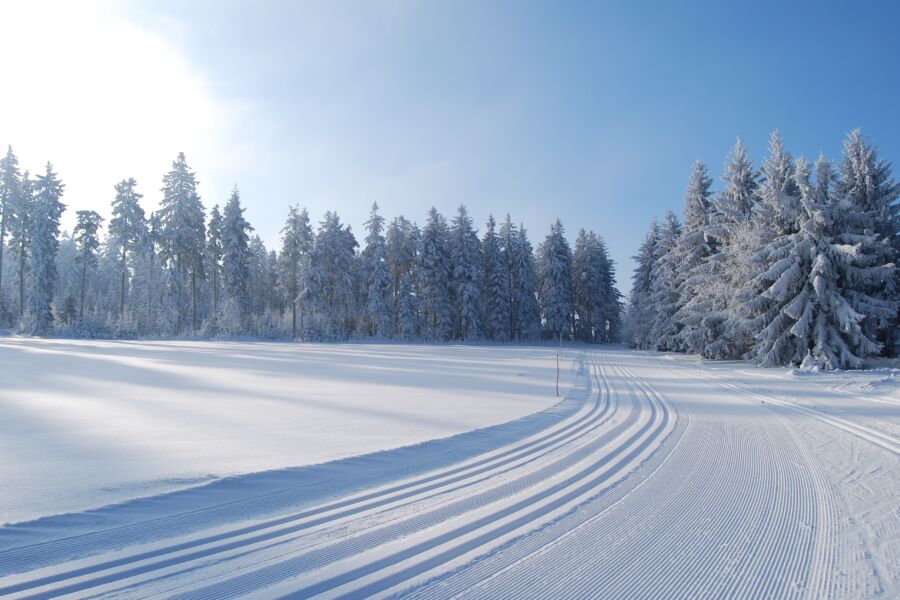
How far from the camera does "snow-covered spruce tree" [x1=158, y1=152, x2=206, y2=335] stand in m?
41.6

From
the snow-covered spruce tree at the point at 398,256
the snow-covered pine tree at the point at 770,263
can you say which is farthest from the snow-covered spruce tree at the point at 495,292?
the snow-covered pine tree at the point at 770,263

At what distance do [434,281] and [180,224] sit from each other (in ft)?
83.4

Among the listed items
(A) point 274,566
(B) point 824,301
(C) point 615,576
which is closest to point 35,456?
(A) point 274,566

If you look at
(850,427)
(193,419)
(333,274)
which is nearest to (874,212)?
(850,427)

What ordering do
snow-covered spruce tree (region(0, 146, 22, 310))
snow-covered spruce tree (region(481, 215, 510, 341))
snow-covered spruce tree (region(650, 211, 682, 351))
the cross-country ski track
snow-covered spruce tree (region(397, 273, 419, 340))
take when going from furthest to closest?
snow-covered spruce tree (region(481, 215, 510, 341)), snow-covered spruce tree (region(397, 273, 419, 340)), snow-covered spruce tree (region(0, 146, 22, 310)), snow-covered spruce tree (region(650, 211, 682, 351)), the cross-country ski track

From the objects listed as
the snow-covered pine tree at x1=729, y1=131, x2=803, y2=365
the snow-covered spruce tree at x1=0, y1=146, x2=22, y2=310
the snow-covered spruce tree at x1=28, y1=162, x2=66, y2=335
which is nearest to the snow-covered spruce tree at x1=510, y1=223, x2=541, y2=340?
the snow-covered pine tree at x1=729, y1=131, x2=803, y2=365

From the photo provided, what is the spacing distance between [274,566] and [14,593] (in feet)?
4.66

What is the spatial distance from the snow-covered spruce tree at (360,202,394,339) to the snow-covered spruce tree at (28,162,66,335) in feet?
88.9

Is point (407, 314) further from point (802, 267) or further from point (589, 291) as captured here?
point (802, 267)

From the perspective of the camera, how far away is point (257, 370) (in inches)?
631

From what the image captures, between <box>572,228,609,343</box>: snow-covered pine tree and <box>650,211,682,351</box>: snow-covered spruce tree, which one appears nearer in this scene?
<box>650,211,682,351</box>: snow-covered spruce tree

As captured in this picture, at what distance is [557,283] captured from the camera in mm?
54031

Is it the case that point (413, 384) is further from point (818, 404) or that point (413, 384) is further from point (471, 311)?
point (471, 311)

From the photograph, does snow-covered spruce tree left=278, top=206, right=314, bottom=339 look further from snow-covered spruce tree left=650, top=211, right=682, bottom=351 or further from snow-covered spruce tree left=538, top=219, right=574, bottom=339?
snow-covered spruce tree left=650, top=211, right=682, bottom=351
